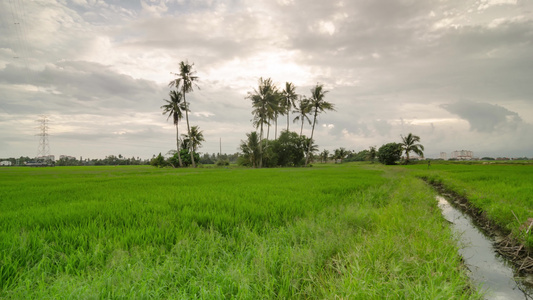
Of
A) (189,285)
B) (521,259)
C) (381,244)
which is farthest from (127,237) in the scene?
(521,259)

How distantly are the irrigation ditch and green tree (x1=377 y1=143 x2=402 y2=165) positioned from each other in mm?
56237

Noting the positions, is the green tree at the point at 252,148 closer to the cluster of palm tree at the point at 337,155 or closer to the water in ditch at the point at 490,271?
the water in ditch at the point at 490,271

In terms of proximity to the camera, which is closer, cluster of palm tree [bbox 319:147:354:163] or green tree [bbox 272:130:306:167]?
green tree [bbox 272:130:306:167]

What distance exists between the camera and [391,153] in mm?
56094

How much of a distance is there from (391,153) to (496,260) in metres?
58.9

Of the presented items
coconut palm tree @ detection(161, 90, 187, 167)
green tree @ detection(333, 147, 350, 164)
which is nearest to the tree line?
coconut palm tree @ detection(161, 90, 187, 167)

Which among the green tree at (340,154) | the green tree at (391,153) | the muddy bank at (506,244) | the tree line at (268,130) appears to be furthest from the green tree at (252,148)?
the green tree at (340,154)

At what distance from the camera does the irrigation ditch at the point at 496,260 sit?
8.97 feet

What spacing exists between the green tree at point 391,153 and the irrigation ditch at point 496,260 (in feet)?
185

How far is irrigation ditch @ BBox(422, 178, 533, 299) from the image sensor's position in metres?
2.73

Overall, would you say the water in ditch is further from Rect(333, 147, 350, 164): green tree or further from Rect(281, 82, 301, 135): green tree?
Rect(333, 147, 350, 164): green tree

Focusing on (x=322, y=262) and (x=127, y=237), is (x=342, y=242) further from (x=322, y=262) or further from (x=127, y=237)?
(x=127, y=237)

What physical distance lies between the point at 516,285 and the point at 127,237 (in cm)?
483

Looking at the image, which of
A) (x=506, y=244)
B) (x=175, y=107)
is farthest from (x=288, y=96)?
(x=506, y=244)
